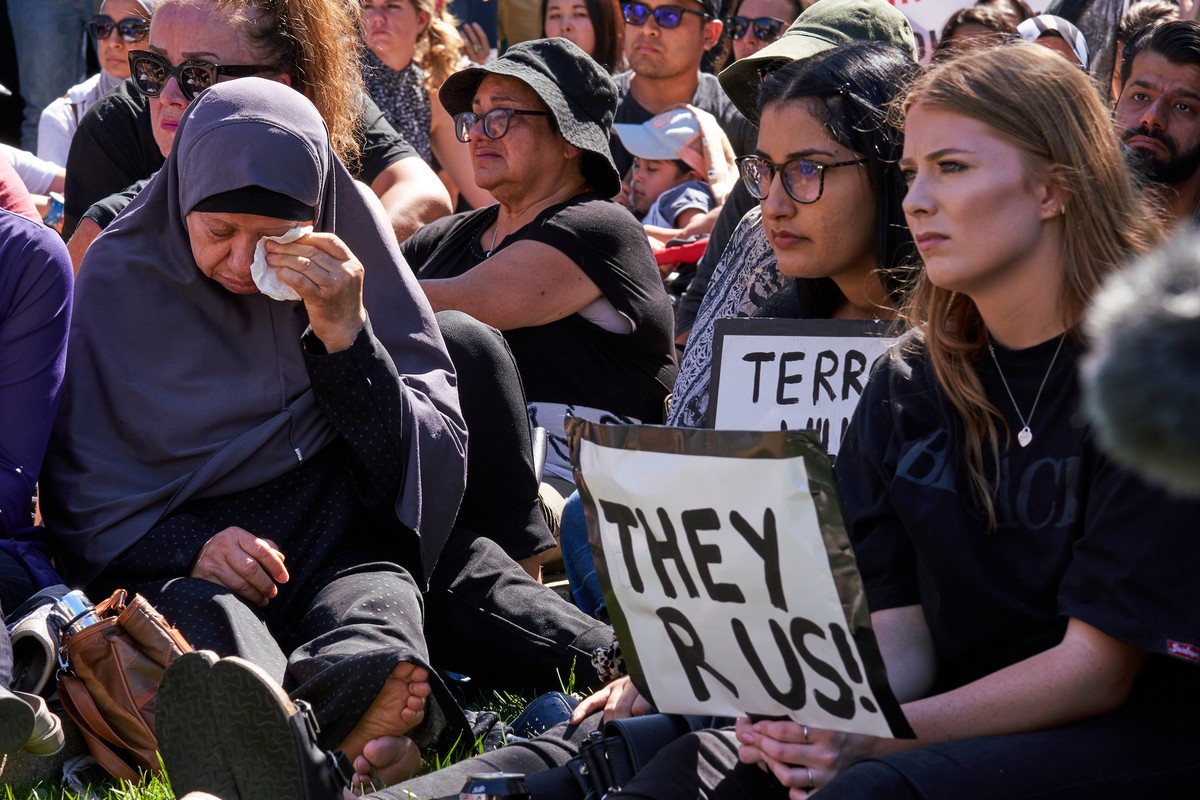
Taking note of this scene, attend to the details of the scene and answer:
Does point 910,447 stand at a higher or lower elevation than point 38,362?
higher

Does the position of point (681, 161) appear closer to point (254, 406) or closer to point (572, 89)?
point (572, 89)

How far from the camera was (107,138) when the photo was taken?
5.58 metres

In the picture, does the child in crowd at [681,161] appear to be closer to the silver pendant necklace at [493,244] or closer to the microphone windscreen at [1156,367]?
the silver pendant necklace at [493,244]

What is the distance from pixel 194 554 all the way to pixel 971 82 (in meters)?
2.06

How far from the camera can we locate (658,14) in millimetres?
7172

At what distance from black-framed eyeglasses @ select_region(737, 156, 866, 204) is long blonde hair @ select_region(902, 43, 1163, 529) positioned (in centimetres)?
93

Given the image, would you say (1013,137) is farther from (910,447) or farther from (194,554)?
(194,554)

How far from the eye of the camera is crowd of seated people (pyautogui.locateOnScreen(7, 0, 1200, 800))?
2.53 meters

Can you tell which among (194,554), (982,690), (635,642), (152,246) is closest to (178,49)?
(152,246)

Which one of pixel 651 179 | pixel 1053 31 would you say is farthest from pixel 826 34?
pixel 651 179

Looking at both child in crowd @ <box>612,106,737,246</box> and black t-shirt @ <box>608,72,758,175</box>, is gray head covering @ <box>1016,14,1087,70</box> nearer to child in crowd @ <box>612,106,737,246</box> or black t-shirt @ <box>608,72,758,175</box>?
child in crowd @ <box>612,106,737,246</box>

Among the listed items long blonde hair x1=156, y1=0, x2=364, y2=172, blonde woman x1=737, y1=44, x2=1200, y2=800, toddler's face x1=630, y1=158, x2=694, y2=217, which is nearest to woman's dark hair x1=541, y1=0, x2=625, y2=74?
toddler's face x1=630, y1=158, x2=694, y2=217

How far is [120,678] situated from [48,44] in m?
6.29

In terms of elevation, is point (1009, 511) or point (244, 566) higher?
point (1009, 511)
